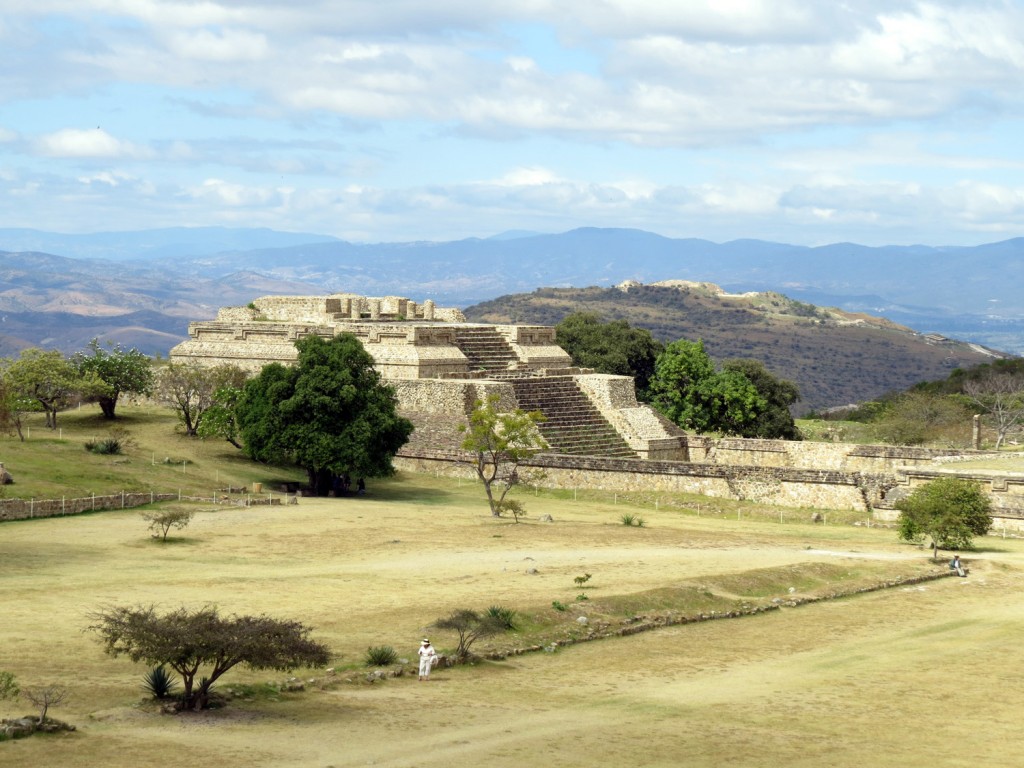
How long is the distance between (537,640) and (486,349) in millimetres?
32458

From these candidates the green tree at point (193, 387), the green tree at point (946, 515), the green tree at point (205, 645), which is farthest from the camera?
the green tree at point (193, 387)

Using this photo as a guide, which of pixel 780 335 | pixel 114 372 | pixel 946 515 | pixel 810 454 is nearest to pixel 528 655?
pixel 946 515

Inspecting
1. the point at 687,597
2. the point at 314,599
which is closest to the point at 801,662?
the point at 687,597

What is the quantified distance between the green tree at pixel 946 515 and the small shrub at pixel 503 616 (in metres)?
14.2

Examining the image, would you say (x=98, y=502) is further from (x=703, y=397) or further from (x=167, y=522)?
(x=703, y=397)

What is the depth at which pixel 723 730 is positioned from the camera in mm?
20938

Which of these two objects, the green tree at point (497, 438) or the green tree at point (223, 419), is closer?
the green tree at point (497, 438)

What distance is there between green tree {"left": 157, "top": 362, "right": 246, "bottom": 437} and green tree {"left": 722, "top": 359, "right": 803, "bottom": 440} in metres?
20.8

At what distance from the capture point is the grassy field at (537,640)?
1972cm

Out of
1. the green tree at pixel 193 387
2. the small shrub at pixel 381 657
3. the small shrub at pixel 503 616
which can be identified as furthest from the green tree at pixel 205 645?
the green tree at pixel 193 387

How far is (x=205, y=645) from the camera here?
65.9 feet

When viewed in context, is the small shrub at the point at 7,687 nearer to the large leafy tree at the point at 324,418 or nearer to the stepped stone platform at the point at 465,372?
the large leafy tree at the point at 324,418

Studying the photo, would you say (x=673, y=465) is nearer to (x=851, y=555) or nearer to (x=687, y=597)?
(x=851, y=555)

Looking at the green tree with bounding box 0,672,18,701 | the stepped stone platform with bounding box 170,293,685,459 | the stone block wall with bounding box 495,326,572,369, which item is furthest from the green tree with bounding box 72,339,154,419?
the green tree with bounding box 0,672,18,701
